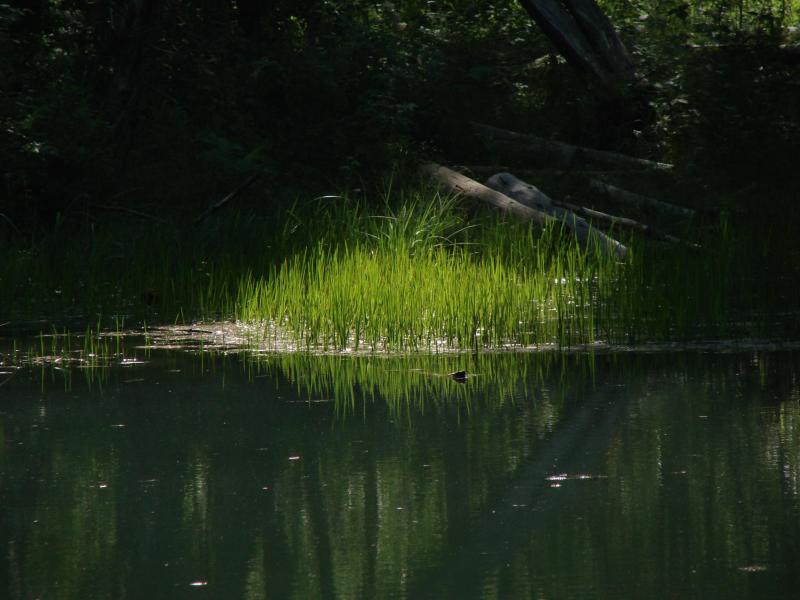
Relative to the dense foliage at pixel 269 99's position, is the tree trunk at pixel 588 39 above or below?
above

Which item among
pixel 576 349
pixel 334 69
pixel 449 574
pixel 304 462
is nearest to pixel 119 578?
pixel 449 574

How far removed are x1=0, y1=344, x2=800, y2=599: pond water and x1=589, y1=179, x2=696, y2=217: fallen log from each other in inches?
198

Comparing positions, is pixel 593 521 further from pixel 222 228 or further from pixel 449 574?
pixel 222 228

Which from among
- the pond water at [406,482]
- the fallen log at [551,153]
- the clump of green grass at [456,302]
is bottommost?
the pond water at [406,482]

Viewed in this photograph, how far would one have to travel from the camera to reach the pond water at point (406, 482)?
290 cm

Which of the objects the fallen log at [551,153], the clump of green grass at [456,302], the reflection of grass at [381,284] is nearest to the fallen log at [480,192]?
the reflection of grass at [381,284]

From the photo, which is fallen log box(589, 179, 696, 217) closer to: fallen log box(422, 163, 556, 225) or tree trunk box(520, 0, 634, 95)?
fallen log box(422, 163, 556, 225)

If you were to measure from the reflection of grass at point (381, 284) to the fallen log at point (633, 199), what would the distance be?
193cm

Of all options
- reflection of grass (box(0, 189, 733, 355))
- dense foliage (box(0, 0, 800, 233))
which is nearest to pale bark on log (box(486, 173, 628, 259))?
reflection of grass (box(0, 189, 733, 355))

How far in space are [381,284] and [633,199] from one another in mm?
5044

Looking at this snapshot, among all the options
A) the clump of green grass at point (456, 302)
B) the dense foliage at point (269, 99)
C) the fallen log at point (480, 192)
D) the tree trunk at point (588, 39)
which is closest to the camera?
the clump of green grass at point (456, 302)

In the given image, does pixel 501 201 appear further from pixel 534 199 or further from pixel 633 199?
pixel 633 199

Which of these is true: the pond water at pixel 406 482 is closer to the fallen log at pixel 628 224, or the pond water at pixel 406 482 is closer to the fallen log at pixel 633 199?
the fallen log at pixel 628 224

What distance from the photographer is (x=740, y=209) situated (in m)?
10.6
